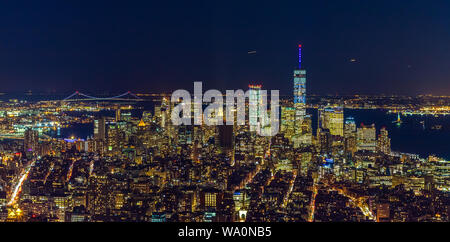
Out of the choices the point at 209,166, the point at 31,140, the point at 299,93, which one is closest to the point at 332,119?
the point at 299,93

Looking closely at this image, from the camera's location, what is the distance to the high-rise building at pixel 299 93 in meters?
10.8

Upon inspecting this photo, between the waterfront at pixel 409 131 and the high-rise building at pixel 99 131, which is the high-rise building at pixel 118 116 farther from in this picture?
the high-rise building at pixel 99 131

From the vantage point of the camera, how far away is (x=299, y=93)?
41.2 feet

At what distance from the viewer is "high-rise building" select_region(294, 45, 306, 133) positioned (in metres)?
10.8

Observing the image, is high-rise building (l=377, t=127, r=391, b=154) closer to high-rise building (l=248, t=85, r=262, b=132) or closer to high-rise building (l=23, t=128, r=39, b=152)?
high-rise building (l=248, t=85, r=262, b=132)

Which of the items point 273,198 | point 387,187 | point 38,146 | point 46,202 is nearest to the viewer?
point 46,202

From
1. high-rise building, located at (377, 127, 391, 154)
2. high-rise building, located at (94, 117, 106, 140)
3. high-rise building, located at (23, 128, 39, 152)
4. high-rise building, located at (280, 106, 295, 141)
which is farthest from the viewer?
high-rise building, located at (280, 106, 295, 141)

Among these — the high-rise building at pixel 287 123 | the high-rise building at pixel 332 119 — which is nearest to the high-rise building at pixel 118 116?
the high-rise building at pixel 287 123

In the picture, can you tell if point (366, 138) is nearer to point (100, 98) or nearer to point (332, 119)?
point (332, 119)

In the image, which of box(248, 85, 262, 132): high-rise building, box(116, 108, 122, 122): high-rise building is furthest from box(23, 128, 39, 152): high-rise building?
box(248, 85, 262, 132): high-rise building
